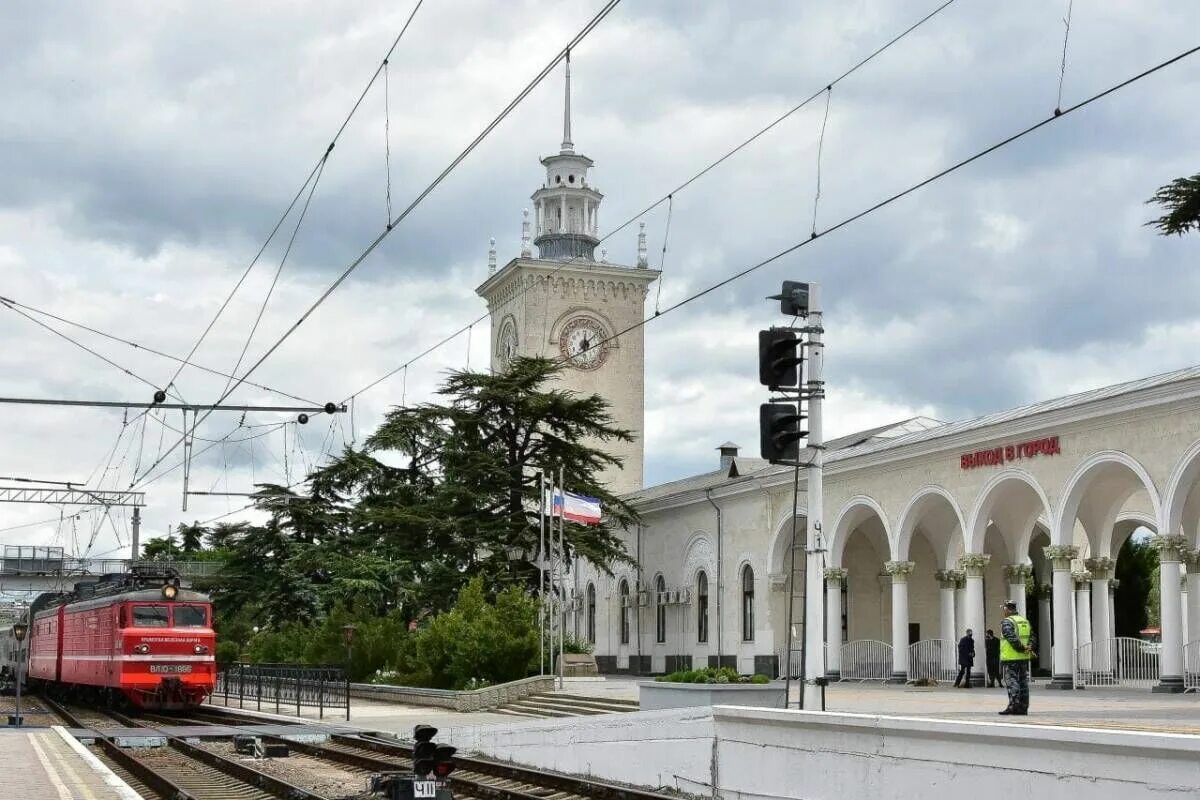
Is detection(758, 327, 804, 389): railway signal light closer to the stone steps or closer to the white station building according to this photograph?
the white station building

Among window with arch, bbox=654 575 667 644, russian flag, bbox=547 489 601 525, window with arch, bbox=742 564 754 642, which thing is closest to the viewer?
russian flag, bbox=547 489 601 525

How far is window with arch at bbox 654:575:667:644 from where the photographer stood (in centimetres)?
5159

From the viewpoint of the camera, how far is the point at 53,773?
52.5 ft

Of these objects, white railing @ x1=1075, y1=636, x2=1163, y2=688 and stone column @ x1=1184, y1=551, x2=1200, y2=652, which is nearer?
stone column @ x1=1184, y1=551, x2=1200, y2=652

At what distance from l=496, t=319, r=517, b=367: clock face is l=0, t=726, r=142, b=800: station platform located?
163 feet

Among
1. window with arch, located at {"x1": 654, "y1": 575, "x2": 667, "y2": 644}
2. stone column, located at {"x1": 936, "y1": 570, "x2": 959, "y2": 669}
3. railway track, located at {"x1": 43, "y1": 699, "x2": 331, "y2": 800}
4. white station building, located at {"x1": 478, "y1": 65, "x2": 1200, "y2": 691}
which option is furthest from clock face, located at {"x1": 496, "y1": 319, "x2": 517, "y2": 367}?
railway track, located at {"x1": 43, "y1": 699, "x2": 331, "y2": 800}

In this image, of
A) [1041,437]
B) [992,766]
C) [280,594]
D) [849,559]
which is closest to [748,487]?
[849,559]

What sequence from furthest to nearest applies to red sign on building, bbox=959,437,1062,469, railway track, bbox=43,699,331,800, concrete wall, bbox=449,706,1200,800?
1. red sign on building, bbox=959,437,1062,469
2. railway track, bbox=43,699,331,800
3. concrete wall, bbox=449,706,1200,800

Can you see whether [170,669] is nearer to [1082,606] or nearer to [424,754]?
[1082,606]

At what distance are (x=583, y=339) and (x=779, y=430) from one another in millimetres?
56789

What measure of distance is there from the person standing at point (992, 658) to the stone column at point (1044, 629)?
31.5 feet

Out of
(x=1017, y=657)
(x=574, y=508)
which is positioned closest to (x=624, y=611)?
(x=574, y=508)

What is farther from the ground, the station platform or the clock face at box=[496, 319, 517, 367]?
the clock face at box=[496, 319, 517, 367]

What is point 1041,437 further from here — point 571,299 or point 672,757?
point 571,299
